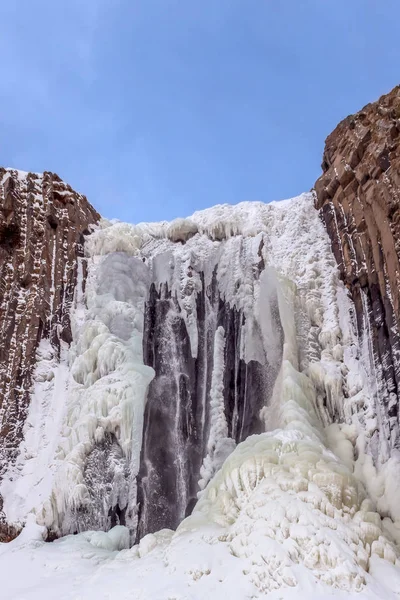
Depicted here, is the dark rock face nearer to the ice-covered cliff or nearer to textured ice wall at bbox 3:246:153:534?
the ice-covered cliff

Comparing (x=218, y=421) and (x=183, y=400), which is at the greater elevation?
(x=183, y=400)

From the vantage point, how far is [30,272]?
67.7 ft

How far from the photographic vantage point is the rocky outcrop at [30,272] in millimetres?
17906

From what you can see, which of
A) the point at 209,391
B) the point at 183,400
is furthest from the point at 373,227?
the point at 183,400

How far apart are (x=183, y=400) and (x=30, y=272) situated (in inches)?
286

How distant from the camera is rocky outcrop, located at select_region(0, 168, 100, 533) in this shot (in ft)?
58.7

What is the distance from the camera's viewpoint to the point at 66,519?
14.9 metres

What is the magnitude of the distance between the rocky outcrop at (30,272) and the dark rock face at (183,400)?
3368mm

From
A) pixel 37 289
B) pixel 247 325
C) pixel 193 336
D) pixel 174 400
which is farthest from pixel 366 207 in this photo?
pixel 37 289

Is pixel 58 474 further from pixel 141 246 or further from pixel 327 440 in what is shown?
pixel 141 246

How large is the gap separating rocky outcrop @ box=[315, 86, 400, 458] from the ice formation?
426 mm

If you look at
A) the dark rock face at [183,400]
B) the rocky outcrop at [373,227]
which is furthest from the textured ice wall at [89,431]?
the rocky outcrop at [373,227]

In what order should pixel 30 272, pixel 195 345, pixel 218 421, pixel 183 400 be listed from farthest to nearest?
pixel 30 272
pixel 195 345
pixel 183 400
pixel 218 421

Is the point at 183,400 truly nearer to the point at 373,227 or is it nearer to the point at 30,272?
the point at 30,272
